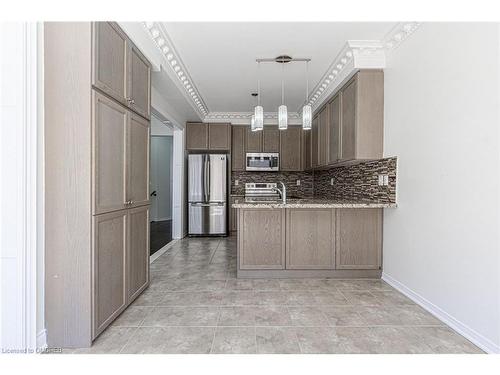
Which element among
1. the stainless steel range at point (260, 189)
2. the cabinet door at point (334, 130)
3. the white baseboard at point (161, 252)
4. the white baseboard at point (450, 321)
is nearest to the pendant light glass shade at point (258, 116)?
the cabinet door at point (334, 130)

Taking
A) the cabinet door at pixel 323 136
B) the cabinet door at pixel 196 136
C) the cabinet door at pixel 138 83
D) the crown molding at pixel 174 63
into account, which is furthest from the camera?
the cabinet door at pixel 196 136

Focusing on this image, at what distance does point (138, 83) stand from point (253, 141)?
143 inches

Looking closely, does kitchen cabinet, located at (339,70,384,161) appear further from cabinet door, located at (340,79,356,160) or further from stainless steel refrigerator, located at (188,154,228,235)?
stainless steel refrigerator, located at (188,154,228,235)

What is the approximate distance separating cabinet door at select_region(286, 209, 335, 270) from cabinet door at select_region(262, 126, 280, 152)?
2936mm

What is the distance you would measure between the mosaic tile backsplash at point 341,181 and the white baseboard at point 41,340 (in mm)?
3074

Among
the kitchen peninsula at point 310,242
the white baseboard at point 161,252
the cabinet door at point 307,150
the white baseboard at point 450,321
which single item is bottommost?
the white baseboard at point 161,252

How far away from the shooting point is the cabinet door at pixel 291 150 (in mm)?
5949

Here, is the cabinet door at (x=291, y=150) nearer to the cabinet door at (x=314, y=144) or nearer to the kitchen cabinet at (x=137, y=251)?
the cabinet door at (x=314, y=144)

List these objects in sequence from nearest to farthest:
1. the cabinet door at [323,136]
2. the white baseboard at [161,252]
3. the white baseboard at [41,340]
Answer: the white baseboard at [41,340] → the white baseboard at [161,252] → the cabinet door at [323,136]

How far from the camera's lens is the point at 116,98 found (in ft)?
6.68

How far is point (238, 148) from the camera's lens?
5949mm

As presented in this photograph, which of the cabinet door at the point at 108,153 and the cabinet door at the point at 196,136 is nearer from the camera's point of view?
the cabinet door at the point at 108,153
